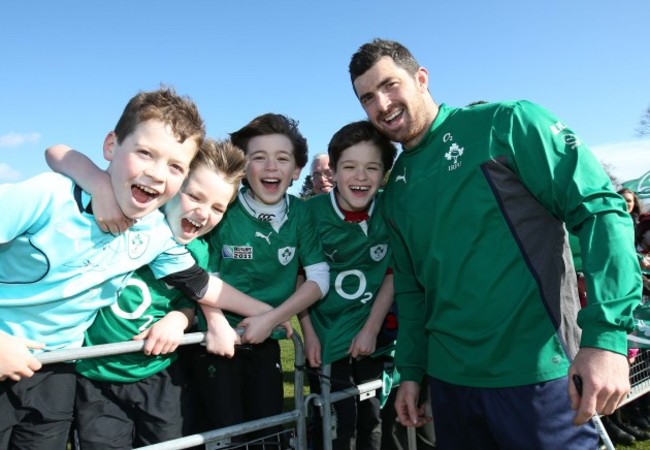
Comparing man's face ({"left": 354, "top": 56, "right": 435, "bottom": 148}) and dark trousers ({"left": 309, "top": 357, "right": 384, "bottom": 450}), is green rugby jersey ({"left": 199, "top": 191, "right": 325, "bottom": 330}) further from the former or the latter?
man's face ({"left": 354, "top": 56, "right": 435, "bottom": 148})

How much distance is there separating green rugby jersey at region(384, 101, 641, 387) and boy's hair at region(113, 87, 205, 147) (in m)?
1.13

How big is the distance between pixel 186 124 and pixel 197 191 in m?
0.39

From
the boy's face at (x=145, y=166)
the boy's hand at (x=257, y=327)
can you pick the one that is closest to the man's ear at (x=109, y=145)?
the boy's face at (x=145, y=166)

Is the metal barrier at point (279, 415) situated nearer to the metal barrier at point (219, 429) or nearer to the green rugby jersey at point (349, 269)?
the metal barrier at point (219, 429)

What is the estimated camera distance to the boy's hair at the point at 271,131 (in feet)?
10.4

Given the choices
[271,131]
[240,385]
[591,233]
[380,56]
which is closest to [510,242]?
[591,233]

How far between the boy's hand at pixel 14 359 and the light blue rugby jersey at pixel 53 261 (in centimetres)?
14

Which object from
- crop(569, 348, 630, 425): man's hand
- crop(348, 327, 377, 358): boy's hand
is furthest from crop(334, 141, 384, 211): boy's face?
crop(569, 348, 630, 425): man's hand

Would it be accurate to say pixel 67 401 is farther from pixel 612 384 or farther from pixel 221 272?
pixel 612 384

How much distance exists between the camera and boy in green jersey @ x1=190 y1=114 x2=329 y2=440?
288 centimetres

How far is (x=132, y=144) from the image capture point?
7.47ft

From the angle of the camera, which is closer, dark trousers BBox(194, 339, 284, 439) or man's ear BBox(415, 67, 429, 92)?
man's ear BBox(415, 67, 429, 92)

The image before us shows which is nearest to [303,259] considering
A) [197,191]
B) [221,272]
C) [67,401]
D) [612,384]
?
[221,272]

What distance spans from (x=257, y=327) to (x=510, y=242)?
136cm
